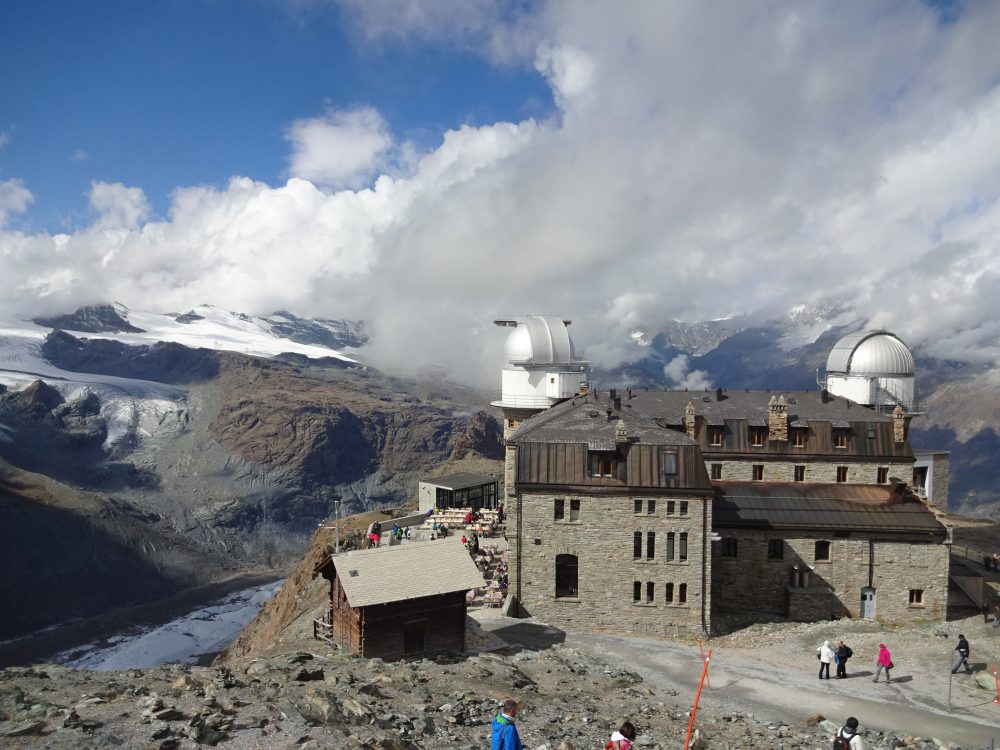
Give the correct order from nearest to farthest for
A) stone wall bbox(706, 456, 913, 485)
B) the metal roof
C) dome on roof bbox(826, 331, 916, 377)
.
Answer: stone wall bbox(706, 456, 913, 485) → dome on roof bbox(826, 331, 916, 377) → the metal roof

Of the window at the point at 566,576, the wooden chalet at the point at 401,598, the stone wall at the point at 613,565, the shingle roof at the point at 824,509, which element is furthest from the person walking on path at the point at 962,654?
the wooden chalet at the point at 401,598

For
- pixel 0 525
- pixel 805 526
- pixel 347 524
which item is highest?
pixel 805 526

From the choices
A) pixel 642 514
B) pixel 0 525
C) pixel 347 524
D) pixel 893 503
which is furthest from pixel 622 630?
pixel 0 525

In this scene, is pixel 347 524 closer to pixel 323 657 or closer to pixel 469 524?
pixel 469 524

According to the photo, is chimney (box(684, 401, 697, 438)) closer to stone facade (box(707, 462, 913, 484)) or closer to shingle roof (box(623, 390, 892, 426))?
shingle roof (box(623, 390, 892, 426))

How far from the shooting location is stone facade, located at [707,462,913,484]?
4684 centimetres

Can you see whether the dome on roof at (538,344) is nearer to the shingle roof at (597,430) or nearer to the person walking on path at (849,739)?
the shingle roof at (597,430)

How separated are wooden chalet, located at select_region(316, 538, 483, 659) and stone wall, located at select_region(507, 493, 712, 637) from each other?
7.69 meters

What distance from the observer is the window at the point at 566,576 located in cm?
3850

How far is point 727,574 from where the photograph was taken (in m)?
42.7

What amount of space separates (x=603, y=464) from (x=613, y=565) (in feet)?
17.3

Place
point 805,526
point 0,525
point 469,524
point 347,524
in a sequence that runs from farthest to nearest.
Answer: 1. point 0,525
2. point 347,524
3. point 469,524
4. point 805,526

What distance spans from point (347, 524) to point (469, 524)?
30429mm

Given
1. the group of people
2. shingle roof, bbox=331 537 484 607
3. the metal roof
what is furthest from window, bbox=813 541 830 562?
the group of people
